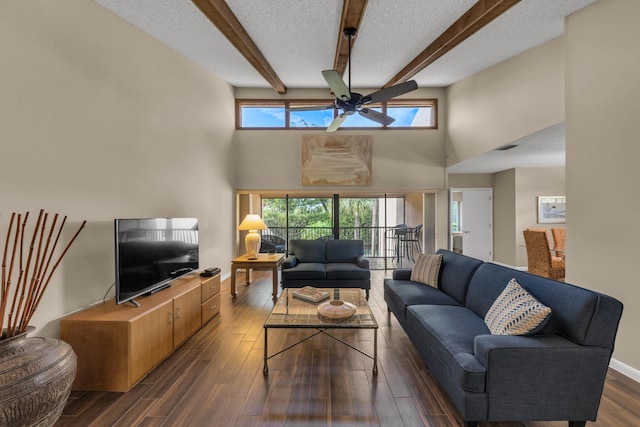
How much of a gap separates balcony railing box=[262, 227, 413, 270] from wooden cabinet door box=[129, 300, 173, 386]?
153 inches

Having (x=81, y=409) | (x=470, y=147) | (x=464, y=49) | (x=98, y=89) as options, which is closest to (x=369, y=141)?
(x=470, y=147)

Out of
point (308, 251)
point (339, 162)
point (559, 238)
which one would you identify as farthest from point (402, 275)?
point (559, 238)

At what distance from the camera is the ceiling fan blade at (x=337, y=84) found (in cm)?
263

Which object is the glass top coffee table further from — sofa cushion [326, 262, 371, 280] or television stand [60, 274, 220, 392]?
sofa cushion [326, 262, 371, 280]

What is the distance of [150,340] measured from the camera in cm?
228

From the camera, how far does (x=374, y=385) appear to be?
2127 millimetres

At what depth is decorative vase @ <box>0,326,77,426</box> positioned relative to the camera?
50.8 inches

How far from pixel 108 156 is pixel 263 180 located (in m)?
3.24

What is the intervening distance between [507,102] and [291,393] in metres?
4.57

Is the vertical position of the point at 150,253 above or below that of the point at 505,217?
below

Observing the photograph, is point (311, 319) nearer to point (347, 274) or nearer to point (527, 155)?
point (347, 274)

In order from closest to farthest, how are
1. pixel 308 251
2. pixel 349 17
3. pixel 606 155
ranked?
pixel 606 155
pixel 349 17
pixel 308 251

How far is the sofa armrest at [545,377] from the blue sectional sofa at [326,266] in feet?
8.73

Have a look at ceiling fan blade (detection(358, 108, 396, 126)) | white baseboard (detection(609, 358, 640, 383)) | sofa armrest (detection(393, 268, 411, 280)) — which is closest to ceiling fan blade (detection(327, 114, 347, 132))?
ceiling fan blade (detection(358, 108, 396, 126))
